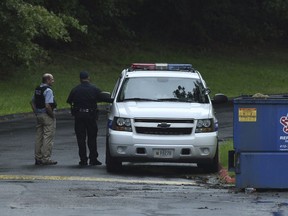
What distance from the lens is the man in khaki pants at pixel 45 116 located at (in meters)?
16.2

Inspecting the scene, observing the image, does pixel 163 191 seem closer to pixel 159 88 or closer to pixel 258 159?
pixel 258 159

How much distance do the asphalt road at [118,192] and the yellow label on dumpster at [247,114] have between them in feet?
3.52

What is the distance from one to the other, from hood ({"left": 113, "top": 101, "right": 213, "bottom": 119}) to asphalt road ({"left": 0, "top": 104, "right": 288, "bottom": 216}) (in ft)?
3.43

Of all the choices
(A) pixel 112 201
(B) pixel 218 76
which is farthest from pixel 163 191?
(B) pixel 218 76

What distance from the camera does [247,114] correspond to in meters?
12.4

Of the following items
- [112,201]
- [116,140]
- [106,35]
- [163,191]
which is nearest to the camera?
[112,201]

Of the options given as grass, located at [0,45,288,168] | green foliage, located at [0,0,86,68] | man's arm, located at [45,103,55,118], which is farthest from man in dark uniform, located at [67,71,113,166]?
green foliage, located at [0,0,86,68]

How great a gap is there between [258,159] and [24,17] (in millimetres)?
21419

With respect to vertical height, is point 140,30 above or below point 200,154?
above

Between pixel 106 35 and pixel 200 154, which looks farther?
pixel 106 35

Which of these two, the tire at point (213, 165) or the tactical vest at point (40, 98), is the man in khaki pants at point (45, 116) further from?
the tire at point (213, 165)

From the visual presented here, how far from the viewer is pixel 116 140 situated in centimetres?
1483

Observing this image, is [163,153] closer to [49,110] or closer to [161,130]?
[161,130]

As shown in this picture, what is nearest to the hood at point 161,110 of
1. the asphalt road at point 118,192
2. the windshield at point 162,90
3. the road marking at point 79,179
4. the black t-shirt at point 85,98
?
the windshield at point 162,90
